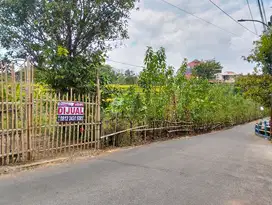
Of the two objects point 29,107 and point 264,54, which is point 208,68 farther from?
point 29,107

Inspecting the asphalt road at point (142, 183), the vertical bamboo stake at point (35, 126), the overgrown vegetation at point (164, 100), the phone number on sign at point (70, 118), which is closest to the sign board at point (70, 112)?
the phone number on sign at point (70, 118)

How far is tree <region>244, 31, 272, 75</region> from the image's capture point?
1374 cm

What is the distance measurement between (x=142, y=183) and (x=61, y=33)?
5726mm

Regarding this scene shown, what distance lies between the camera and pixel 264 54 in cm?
1509

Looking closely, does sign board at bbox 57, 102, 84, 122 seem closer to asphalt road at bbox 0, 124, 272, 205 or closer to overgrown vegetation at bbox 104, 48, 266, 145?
asphalt road at bbox 0, 124, 272, 205

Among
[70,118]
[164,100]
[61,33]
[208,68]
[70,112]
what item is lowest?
[70,118]

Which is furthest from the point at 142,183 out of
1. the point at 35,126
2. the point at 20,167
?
the point at 35,126

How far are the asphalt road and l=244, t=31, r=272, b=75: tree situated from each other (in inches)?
341

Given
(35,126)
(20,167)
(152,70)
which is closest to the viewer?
(20,167)

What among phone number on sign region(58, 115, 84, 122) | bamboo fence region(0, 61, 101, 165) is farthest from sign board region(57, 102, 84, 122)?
bamboo fence region(0, 61, 101, 165)

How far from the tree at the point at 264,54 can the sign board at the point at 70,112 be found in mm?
11123

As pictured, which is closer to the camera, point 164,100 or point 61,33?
point 61,33

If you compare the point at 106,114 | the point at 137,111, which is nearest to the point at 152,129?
the point at 137,111

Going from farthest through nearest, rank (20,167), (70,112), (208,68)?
(208,68), (70,112), (20,167)
